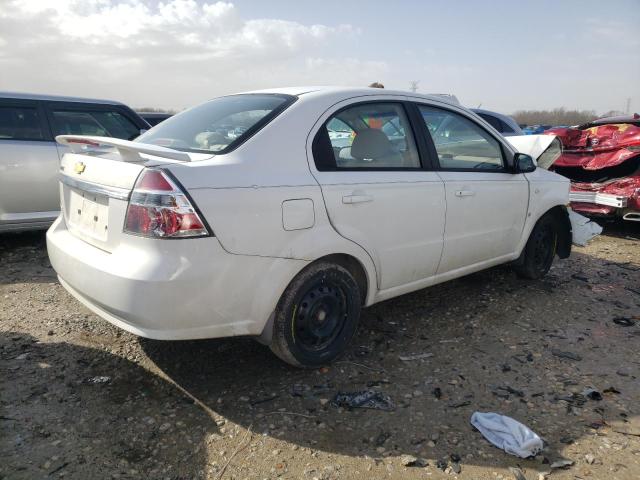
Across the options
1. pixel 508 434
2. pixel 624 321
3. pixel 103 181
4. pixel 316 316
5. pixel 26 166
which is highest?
pixel 103 181

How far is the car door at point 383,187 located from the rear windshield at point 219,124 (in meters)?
0.36

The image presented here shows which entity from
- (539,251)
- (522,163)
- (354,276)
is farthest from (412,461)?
(539,251)

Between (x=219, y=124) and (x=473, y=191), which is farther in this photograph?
(x=473, y=191)

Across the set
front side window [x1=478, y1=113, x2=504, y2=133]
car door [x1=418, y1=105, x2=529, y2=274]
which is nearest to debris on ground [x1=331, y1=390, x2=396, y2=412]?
car door [x1=418, y1=105, x2=529, y2=274]

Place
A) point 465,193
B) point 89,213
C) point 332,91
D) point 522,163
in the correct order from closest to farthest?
point 89,213 → point 332,91 → point 465,193 → point 522,163

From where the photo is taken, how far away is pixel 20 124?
215 inches

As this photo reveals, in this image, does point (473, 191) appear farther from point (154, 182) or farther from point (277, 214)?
point (154, 182)

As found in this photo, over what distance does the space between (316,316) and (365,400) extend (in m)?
0.56

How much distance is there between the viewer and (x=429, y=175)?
136 inches

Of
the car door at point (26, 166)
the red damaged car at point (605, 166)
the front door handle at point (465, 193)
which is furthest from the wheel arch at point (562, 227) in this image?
the car door at point (26, 166)

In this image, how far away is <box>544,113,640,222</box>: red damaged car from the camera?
22.0 feet

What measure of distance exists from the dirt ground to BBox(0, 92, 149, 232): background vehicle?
1493 mm

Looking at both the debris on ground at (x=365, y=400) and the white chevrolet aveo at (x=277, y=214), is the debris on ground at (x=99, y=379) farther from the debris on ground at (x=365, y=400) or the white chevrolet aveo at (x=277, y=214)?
the debris on ground at (x=365, y=400)

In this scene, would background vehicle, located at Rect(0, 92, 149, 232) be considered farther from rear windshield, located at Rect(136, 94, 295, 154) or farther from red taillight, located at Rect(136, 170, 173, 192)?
red taillight, located at Rect(136, 170, 173, 192)
